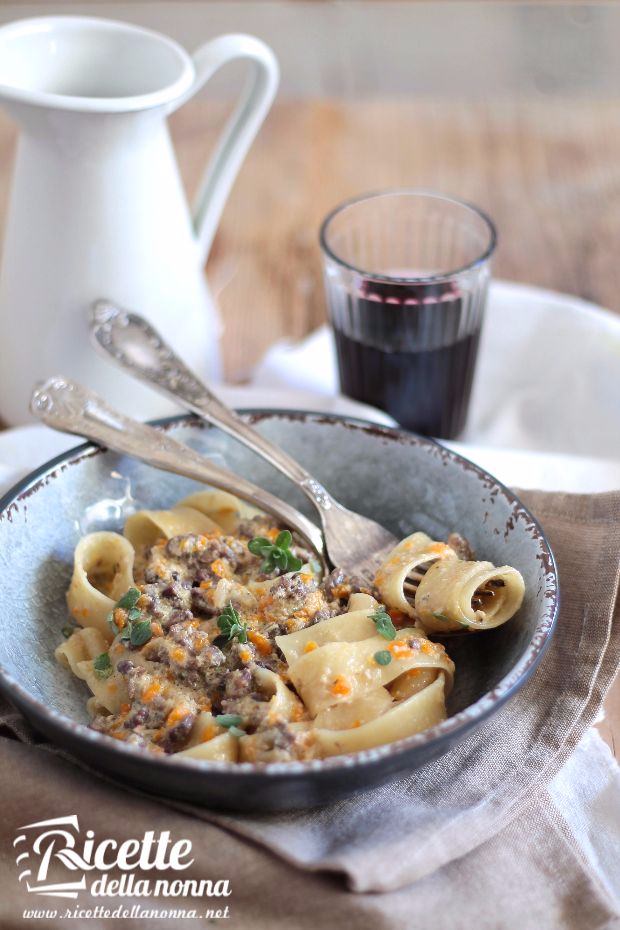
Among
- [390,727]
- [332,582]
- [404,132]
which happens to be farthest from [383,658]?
[404,132]

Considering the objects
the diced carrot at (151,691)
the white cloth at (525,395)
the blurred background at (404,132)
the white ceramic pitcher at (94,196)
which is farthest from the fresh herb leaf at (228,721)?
the blurred background at (404,132)

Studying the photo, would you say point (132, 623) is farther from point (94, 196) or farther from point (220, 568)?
point (94, 196)

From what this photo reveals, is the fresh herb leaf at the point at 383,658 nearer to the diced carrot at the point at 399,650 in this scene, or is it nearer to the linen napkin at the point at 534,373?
the diced carrot at the point at 399,650

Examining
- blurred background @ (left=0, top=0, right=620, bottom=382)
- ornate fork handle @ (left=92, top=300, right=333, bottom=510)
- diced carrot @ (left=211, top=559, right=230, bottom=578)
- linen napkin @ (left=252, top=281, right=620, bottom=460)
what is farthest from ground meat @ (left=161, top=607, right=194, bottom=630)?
blurred background @ (left=0, top=0, right=620, bottom=382)

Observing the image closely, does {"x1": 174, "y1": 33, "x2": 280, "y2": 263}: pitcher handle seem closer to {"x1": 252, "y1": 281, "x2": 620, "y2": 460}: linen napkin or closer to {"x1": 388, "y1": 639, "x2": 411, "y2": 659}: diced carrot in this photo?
{"x1": 252, "y1": 281, "x2": 620, "y2": 460}: linen napkin

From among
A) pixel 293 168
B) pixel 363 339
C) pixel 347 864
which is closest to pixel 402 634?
pixel 347 864

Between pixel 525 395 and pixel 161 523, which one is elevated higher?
pixel 161 523
